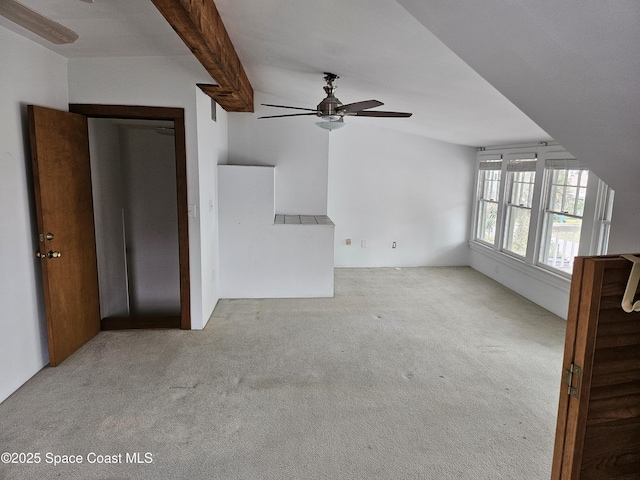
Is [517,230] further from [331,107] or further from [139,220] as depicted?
[139,220]

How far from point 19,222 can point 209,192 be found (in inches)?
68.1

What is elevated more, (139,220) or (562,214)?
(562,214)

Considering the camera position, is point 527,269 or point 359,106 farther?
point 527,269

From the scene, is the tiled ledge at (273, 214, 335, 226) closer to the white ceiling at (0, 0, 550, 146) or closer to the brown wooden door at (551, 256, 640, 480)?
the white ceiling at (0, 0, 550, 146)

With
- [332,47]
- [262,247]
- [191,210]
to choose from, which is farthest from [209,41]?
[262,247]

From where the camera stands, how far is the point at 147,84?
11.1 ft

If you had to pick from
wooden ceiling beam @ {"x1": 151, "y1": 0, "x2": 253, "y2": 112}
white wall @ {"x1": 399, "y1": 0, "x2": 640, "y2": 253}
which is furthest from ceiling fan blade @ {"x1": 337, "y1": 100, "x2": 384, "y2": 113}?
white wall @ {"x1": 399, "y1": 0, "x2": 640, "y2": 253}

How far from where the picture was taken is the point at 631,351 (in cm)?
128

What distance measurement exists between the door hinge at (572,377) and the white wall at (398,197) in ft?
16.8

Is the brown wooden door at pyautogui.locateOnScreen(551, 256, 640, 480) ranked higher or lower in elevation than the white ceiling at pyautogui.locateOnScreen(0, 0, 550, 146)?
lower

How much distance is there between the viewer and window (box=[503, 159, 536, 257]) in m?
5.08

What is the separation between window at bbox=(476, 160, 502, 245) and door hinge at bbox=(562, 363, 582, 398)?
4986 mm

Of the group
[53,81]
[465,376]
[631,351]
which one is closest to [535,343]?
[465,376]

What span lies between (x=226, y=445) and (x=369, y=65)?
2700 mm
